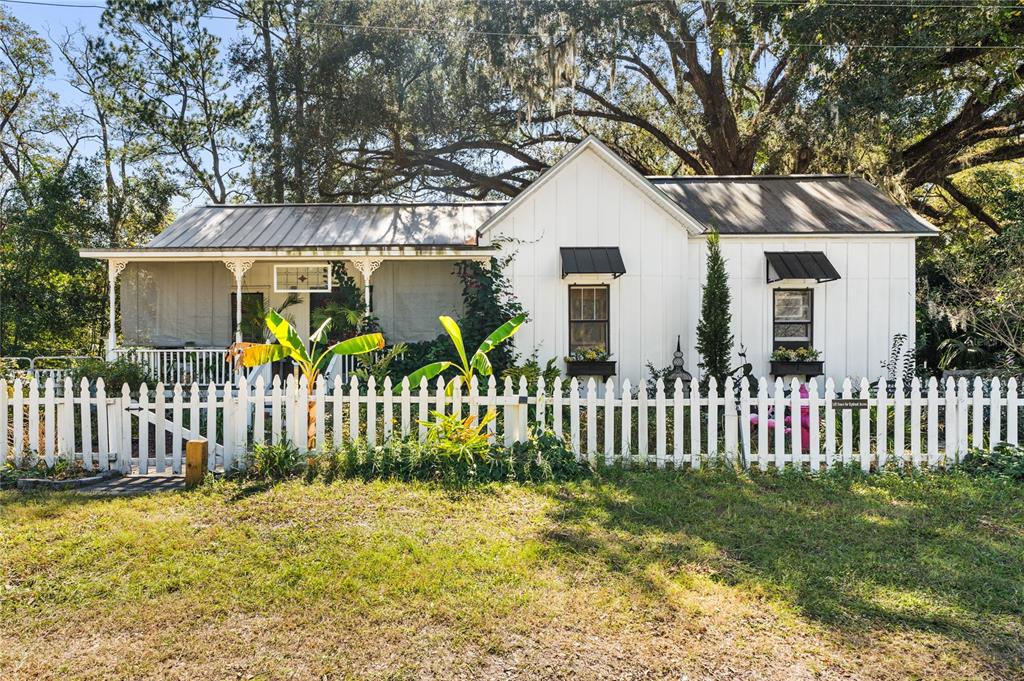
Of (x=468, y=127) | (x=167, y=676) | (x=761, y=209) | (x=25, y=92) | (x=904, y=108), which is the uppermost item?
(x=25, y=92)

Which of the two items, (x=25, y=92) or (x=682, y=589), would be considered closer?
(x=682, y=589)

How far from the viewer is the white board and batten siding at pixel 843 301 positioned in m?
12.1

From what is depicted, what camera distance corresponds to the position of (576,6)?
697 inches

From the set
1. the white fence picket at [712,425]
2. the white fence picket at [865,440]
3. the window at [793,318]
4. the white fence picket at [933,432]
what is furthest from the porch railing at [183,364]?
the white fence picket at [933,432]

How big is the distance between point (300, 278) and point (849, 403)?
11.7 m

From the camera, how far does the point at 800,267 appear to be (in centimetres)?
1159

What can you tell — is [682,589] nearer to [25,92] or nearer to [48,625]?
[48,625]

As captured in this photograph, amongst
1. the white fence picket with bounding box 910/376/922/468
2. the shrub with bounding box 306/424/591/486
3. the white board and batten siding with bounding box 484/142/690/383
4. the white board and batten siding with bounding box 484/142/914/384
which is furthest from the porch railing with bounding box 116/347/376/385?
the white fence picket with bounding box 910/376/922/468

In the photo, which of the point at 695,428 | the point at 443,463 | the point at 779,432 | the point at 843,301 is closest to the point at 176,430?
the point at 443,463

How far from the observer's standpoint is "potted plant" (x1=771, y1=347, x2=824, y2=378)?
1173cm

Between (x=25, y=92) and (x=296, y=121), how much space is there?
10.9m

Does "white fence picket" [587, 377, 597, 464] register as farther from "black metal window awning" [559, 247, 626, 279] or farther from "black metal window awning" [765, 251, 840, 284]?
"black metal window awning" [765, 251, 840, 284]

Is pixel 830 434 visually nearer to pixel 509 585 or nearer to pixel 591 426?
pixel 591 426

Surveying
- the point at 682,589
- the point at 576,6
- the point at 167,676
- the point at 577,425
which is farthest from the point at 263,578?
the point at 576,6
